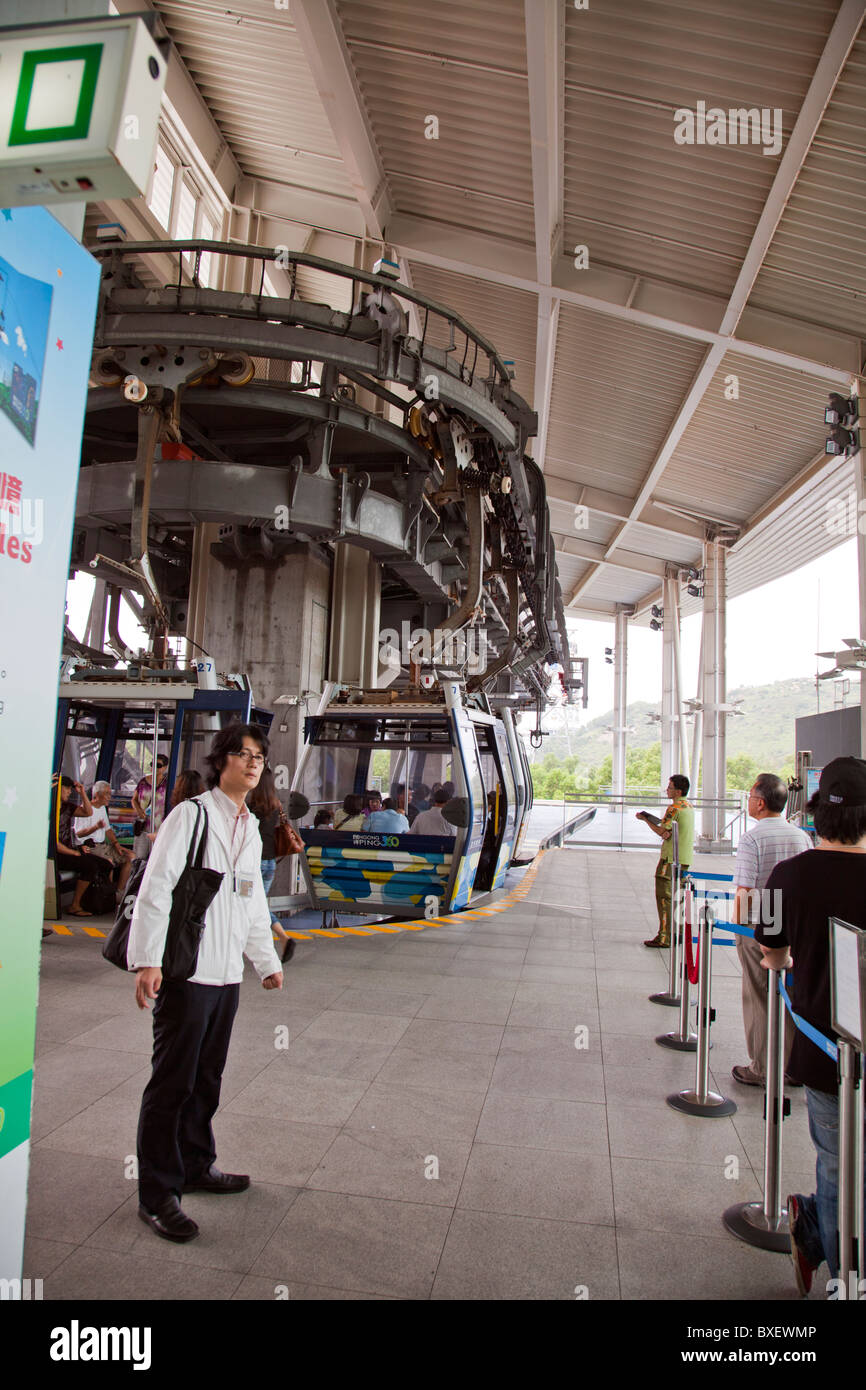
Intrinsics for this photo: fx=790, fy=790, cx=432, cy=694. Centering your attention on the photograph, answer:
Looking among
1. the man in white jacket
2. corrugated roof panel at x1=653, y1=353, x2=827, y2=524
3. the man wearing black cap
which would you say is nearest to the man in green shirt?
the man wearing black cap

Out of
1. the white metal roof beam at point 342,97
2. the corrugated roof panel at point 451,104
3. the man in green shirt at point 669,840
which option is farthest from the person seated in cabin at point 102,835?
the corrugated roof panel at point 451,104

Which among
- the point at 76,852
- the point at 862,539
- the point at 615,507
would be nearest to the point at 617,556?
the point at 615,507

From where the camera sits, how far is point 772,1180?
3189 millimetres

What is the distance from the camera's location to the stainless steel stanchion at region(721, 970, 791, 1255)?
10.1 ft

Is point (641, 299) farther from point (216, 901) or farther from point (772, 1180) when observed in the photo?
point (772, 1180)

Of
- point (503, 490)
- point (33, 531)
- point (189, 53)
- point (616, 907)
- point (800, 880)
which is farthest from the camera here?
point (189, 53)

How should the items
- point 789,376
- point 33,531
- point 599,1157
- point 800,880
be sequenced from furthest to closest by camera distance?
point 789,376 < point 599,1157 < point 800,880 < point 33,531

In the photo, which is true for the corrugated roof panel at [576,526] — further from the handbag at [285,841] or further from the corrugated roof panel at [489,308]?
the handbag at [285,841]

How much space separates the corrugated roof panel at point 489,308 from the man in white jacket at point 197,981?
1388 cm

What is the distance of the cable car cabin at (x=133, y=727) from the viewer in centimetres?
816
